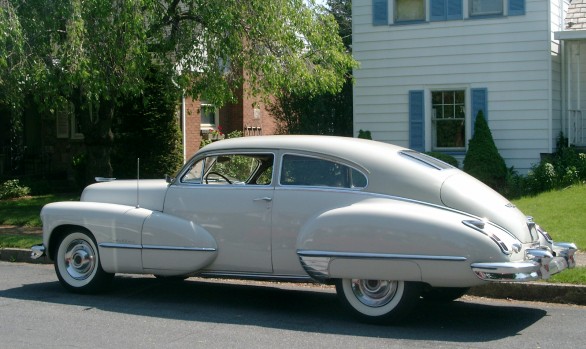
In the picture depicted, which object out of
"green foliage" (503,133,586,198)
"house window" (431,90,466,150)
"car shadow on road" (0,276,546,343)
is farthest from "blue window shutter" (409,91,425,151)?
"car shadow on road" (0,276,546,343)

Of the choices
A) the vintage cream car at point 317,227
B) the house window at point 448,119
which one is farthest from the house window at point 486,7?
the vintage cream car at point 317,227

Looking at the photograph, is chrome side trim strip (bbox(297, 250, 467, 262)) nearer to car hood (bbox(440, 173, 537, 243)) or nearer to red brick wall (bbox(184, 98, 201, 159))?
car hood (bbox(440, 173, 537, 243))

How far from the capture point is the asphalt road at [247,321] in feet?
22.9

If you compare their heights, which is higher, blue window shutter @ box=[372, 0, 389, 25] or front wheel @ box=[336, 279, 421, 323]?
blue window shutter @ box=[372, 0, 389, 25]

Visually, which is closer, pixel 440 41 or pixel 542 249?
pixel 542 249

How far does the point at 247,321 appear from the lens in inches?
309

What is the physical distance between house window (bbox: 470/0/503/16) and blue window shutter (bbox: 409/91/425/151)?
2.13 metres

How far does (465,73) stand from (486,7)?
1.48 meters

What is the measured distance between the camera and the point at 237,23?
1476 centimetres

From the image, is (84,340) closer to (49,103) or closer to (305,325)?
(305,325)

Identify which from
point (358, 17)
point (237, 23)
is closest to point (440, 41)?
point (358, 17)

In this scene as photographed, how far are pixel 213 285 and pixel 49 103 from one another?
5.43 meters

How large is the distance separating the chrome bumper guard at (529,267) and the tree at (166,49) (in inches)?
→ 309

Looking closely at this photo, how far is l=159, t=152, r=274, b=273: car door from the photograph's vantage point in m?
8.05
